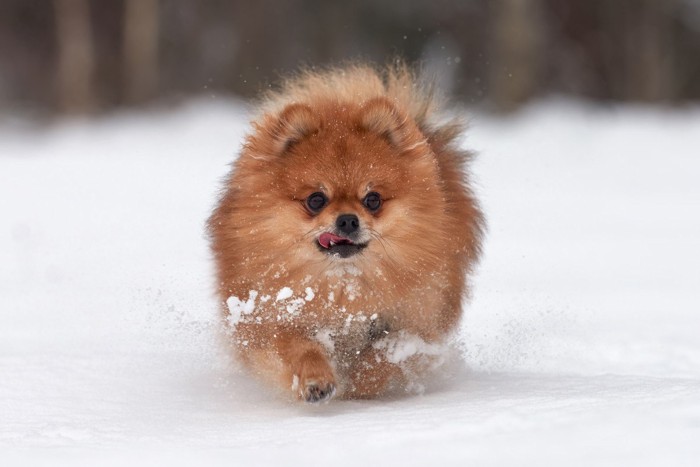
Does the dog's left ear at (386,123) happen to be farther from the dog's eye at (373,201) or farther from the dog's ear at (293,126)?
the dog's eye at (373,201)

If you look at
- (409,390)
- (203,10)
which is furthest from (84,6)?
(409,390)

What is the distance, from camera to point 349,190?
4473 millimetres

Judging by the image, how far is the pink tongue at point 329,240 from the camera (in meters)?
4.41

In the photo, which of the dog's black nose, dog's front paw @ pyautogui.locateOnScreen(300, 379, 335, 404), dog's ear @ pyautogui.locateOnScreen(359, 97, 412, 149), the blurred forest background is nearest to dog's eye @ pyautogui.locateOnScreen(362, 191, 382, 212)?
the dog's black nose

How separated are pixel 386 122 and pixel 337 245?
0.65 meters

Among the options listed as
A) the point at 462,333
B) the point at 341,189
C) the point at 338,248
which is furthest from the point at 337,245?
the point at 462,333

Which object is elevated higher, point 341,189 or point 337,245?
point 341,189

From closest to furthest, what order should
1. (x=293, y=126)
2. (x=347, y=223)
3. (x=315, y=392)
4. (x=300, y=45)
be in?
(x=315, y=392) < (x=347, y=223) < (x=293, y=126) < (x=300, y=45)

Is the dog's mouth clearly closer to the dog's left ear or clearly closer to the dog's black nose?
the dog's black nose

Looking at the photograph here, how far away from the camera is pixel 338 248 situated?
445 cm

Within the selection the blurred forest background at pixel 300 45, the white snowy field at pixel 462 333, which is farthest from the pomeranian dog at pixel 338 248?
the blurred forest background at pixel 300 45

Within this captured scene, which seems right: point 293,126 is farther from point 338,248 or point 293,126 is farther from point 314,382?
point 314,382

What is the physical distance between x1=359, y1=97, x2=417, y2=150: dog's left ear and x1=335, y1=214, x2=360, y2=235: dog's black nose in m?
0.55

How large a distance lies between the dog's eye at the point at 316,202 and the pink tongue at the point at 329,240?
12 cm
